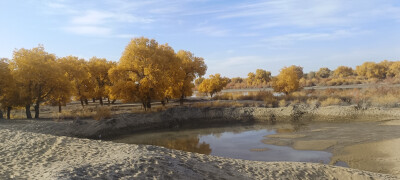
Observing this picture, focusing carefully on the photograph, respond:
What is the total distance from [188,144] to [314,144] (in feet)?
29.3

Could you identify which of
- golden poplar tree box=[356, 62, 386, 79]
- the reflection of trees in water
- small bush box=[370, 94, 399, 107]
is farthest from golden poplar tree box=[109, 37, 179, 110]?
golden poplar tree box=[356, 62, 386, 79]

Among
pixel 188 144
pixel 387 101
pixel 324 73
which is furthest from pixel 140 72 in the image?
pixel 324 73

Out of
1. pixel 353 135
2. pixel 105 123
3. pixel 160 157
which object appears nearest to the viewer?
pixel 160 157

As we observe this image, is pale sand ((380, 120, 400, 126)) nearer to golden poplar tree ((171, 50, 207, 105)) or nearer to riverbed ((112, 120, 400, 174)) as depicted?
riverbed ((112, 120, 400, 174))

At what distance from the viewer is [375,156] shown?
13.7 meters

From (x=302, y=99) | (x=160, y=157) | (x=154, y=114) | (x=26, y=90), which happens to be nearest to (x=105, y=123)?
(x=154, y=114)

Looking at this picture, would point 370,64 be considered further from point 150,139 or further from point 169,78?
point 150,139

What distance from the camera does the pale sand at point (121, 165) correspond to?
7801mm

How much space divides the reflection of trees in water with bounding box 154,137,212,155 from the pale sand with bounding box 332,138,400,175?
8.11 m

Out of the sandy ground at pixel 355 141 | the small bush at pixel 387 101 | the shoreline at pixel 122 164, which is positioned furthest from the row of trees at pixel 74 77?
the small bush at pixel 387 101

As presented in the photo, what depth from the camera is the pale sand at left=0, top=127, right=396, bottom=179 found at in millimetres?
7801

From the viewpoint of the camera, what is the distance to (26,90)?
1040 inches

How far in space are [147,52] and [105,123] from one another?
9.23m

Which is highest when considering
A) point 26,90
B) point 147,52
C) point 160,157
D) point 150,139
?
point 147,52
